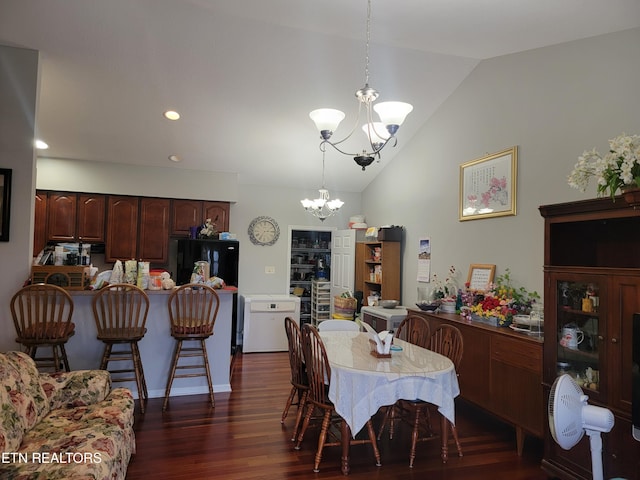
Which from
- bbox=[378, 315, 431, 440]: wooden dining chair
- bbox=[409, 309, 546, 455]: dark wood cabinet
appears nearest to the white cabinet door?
bbox=[378, 315, 431, 440]: wooden dining chair

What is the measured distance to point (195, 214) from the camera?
5.91 m

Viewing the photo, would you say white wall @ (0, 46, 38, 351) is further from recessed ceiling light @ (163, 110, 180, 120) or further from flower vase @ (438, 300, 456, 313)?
flower vase @ (438, 300, 456, 313)

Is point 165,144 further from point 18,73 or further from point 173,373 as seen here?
point 173,373

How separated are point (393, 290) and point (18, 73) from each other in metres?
4.53

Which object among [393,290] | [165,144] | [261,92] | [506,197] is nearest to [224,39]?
[261,92]

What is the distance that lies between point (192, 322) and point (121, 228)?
102 inches

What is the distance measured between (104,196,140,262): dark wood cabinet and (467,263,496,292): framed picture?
4.36 m

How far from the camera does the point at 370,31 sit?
3.14m

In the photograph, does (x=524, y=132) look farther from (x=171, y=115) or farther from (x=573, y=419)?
(x=171, y=115)

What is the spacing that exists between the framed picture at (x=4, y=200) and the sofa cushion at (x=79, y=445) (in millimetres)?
1702

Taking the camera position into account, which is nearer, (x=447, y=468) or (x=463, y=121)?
(x=447, y=468)

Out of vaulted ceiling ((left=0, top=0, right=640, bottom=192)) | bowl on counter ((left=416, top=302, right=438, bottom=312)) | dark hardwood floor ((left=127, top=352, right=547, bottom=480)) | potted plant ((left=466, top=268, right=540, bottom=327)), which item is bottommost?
dark hardwood floor ((left=127, top=352, right=547, bottom=480))

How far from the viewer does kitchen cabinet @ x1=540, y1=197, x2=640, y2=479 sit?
2.24 meters

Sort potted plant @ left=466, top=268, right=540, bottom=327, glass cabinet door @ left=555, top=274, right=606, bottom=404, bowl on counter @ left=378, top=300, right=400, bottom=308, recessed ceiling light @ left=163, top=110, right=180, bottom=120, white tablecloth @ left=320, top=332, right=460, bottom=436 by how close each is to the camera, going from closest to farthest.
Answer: glass cabinet door @ left=555, top=274, right=606, bottom=404 < white tablecloth @ left=320, top=332, right=460, bottom=436 < potted plant @ left=466, top=268, right=540, bottom=327 < recessed ceiling light @ left=163, top=110, right=180, bottom=120 < bowl on counter @ left=378, top=300, right=400, bottom=308
